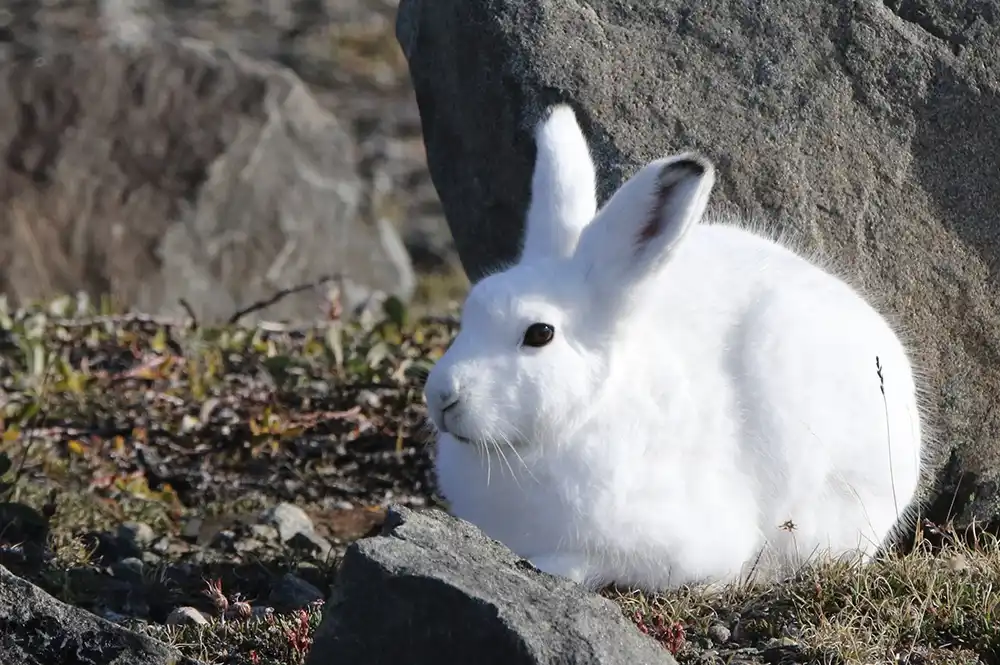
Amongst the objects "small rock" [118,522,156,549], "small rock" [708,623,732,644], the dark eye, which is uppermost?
the dark eye

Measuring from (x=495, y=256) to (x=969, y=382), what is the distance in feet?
5.80

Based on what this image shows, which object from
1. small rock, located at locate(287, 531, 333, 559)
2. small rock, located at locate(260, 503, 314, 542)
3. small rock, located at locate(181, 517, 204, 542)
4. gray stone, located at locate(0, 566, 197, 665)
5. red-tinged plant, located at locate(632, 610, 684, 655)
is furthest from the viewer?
small rock, located at locate(181, 517, 204, 542)

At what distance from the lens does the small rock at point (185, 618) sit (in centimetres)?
468

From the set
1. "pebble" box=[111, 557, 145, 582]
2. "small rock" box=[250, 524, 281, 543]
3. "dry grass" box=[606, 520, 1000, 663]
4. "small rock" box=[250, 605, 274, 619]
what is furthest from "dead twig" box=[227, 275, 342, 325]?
"dry grass" box=[606, 520, 1000, 663]

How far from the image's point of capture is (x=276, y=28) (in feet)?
52.3

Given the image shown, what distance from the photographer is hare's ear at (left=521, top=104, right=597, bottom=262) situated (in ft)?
15.3

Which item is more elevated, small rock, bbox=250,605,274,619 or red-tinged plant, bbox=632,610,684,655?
red-tinged plant, bbox=632,610,684,655

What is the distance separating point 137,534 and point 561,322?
2.23 metres

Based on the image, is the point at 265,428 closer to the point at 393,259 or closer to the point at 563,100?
the point at 563,100

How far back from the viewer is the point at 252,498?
252 inches

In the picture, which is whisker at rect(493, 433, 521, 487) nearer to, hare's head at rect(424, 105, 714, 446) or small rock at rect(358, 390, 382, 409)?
hare's head at rect(424, 105, 714, 446)

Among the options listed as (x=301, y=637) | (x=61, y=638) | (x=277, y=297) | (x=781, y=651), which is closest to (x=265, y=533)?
(x=277, y=297)

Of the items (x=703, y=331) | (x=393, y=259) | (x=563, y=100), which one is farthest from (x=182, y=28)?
(x=703, y=331)

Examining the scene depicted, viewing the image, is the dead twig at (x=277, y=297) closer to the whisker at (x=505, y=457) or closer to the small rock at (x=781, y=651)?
the whisker at (x=505, y=457)
